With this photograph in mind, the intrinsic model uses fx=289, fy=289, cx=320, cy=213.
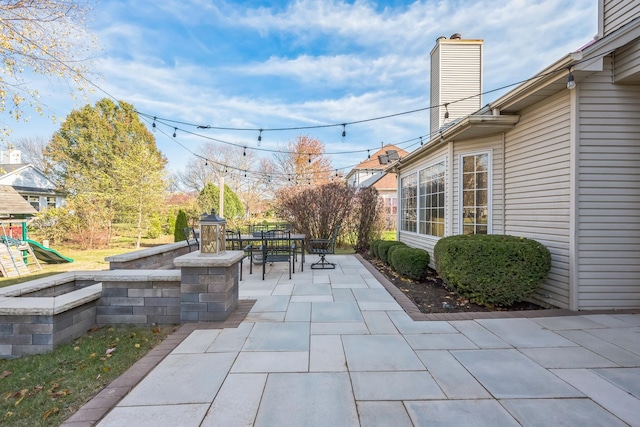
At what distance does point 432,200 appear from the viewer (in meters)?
6.33

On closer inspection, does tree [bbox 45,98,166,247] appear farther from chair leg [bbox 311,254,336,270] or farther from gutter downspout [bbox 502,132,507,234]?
gutter downspout [bbox 502,132,507,234]

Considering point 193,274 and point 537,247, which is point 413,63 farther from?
point 193,274

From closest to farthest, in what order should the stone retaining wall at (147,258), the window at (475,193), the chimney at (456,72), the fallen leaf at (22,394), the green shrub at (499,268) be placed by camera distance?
the fallen leaf at (22,394) → the green shrub at (499,268) → the stone retaining wall at (147,258) → the window at (475,193) → the chimney at (456,72)

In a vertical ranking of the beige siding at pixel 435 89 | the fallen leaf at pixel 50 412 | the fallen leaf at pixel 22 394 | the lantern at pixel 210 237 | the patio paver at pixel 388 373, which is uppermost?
the beige siding at pixel 435 89

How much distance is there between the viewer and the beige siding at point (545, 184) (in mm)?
3607

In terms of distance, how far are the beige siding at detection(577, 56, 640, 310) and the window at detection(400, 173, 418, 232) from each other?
397cm

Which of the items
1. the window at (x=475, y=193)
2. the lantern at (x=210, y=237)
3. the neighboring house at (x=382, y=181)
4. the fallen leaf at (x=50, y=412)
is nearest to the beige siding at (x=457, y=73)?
the window at (x=475, y=193)

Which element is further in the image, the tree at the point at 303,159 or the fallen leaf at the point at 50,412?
the tree at the point at 303,159

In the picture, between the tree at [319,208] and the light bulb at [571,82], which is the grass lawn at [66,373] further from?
the tree at [319,208]

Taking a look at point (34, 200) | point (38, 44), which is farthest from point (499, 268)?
point (34, 200)

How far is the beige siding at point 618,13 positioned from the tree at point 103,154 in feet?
43.9

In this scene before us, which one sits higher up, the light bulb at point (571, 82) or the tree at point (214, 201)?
the light bulb at point (571, 82)

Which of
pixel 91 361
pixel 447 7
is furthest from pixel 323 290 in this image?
pixel 447 7

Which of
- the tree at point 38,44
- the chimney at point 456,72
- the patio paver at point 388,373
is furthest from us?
the chimney at point 456,72
